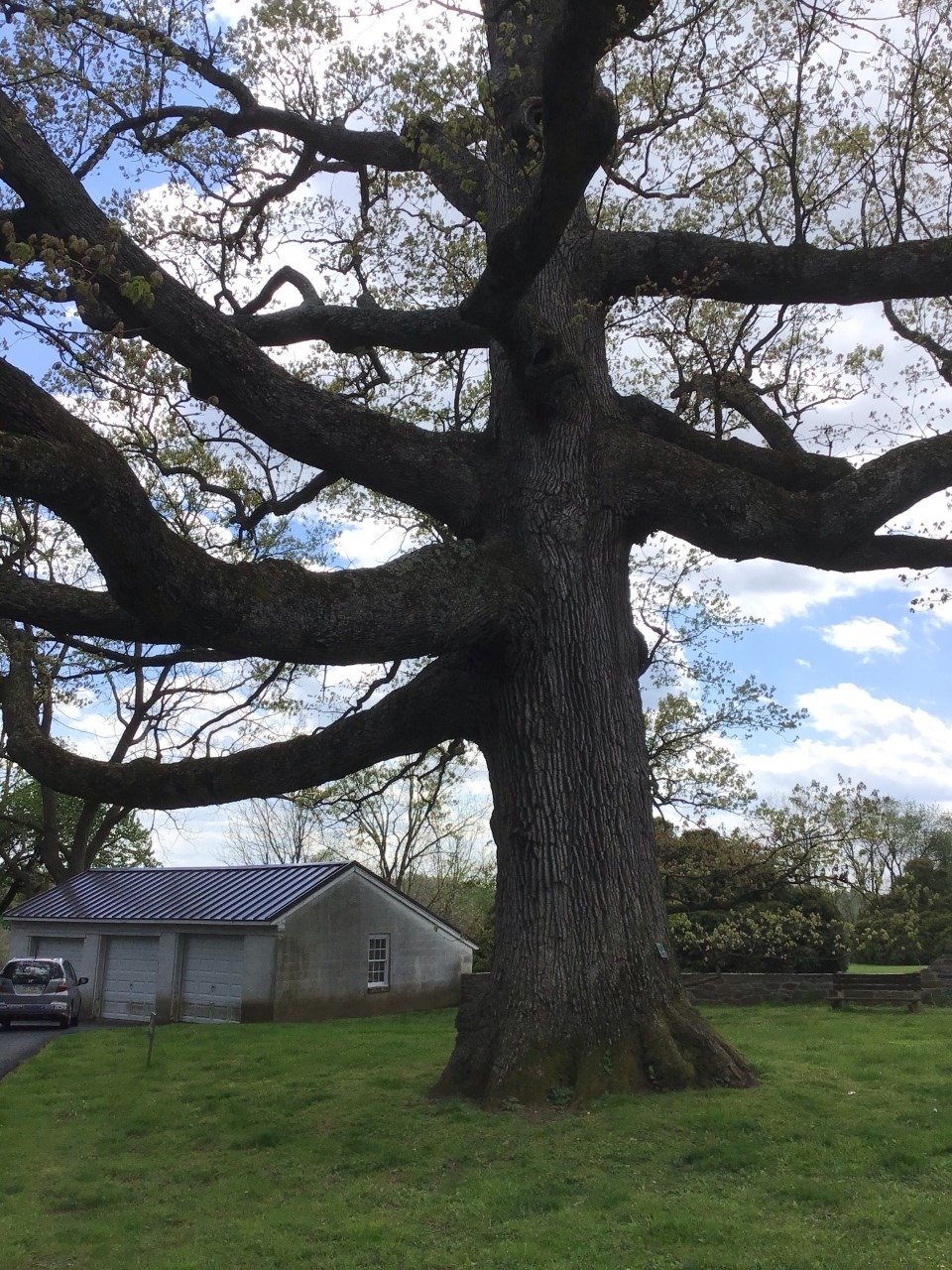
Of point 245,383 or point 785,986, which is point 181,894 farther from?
point 245,383

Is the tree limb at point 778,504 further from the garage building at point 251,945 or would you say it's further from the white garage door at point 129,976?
the white garage door at point 129,976

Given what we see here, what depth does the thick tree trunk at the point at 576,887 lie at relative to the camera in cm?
820

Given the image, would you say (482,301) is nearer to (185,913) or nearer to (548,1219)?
(548,1219)

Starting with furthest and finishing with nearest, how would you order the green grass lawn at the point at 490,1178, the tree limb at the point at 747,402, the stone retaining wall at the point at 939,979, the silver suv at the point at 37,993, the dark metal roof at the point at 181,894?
the dark metal roof at the point at 181,894, the silver suv at the point at 37,993, the stone retaining wall at the point at 939,979, the tree limb at the point at 747,402, the green grass lawn at the point at 490,1178

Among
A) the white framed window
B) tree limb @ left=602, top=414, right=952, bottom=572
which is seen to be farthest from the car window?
tree limb @ left=602, top=414, right=952, bottom=572

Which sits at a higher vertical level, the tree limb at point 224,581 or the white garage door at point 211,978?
the tree limb at point 224,581

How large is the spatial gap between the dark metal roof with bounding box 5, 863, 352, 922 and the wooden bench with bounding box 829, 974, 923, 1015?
1199 centimetres

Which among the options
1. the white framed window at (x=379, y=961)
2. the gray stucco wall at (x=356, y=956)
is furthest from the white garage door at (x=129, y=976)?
the white framed window at (x=379, y=961)

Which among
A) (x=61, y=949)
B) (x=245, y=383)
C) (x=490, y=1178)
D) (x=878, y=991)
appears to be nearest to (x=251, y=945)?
(x=61, y=949)

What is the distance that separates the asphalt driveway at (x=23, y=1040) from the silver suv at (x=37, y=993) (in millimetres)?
322

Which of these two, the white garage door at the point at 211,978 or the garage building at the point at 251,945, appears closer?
the garage building at the point at 251,945

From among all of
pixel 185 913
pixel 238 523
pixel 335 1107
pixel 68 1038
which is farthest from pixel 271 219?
pixel 185 913

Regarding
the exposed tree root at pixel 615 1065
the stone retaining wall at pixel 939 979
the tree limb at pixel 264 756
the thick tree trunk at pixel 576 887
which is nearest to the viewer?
the exposed tree root at pixel 615 1065

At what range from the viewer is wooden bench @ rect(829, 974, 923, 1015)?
18594 mm
